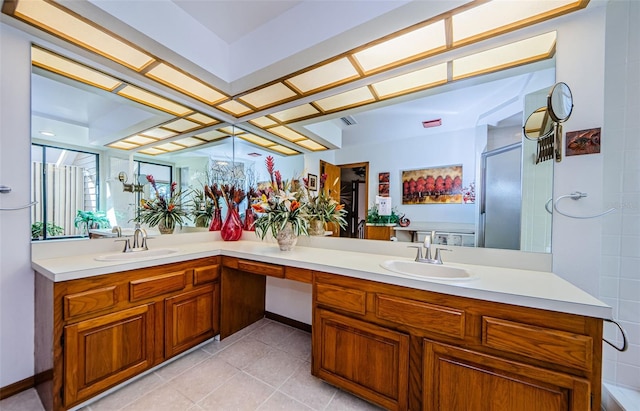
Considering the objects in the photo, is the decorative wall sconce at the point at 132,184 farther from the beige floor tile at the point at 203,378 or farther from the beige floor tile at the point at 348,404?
the beige floor tile at the point at 348,404

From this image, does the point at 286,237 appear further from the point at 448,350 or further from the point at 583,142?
the point at 583,142

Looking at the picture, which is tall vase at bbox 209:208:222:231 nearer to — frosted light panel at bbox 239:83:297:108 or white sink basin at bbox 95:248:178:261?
white sink basin at bbox 95:248:178:261

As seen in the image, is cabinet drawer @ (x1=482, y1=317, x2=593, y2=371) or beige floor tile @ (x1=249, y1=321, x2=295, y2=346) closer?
cabinet drawer @ (x1=482, y1=317, x2=593, y2=371)

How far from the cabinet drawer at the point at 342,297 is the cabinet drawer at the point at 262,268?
353 mm

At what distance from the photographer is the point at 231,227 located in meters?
2.65

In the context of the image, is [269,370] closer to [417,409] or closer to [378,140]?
[417,409]

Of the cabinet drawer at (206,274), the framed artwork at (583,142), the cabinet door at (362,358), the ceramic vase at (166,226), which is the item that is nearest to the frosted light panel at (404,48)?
the framed artwork at (583,142)

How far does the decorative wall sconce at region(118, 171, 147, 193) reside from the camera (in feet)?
6.80

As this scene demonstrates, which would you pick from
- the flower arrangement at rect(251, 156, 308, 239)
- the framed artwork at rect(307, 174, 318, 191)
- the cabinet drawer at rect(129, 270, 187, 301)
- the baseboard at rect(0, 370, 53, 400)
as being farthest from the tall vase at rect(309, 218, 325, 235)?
the baseboard at rect(0, 370, 53, 400)

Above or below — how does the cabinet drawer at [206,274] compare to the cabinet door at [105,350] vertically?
above

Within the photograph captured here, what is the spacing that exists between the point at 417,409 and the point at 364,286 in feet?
2.16

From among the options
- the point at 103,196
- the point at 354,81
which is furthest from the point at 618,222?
the point at 103,196

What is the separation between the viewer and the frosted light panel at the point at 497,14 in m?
1.29

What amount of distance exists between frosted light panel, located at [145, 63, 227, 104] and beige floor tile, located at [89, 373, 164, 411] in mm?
2328
